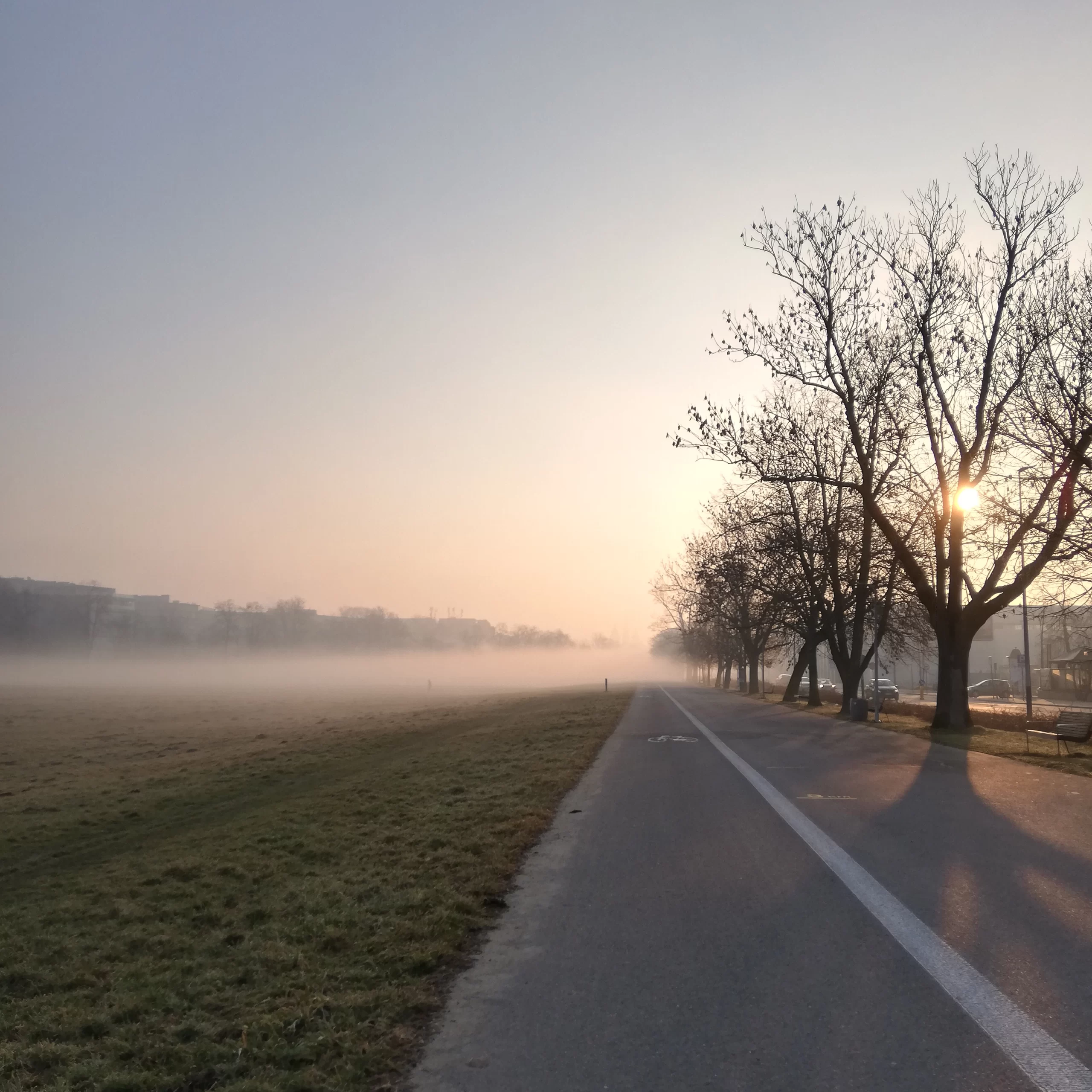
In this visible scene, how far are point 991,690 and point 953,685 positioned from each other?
6121 cm

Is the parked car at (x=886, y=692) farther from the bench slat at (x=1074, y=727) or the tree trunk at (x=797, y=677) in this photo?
the bench slat at (x=1074, y=727)

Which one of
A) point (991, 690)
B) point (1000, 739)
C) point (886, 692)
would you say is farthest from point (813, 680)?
point (991, 690)

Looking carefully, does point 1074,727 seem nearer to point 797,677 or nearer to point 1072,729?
point 1072,729

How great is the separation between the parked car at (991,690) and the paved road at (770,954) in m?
69.2

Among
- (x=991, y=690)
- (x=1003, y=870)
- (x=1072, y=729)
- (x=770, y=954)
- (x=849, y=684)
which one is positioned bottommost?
(x=770, y=954)

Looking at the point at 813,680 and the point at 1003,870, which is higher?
the point at 813,680

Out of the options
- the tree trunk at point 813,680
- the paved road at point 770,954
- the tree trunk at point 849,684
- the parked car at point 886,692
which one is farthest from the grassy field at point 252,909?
the parked car at point 886,692

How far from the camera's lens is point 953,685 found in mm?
27016

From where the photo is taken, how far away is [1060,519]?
2198 cm

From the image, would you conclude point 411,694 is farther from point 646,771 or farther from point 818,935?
point 818,935

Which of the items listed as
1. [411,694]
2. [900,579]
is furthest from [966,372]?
[411,694]

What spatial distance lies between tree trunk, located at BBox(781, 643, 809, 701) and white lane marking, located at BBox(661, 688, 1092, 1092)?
1776 inches

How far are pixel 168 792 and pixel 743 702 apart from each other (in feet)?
123

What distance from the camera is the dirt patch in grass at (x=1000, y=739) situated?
17.3 m
